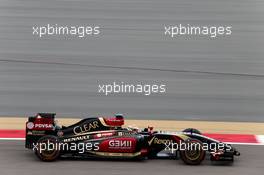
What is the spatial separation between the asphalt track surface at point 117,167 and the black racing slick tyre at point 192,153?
0.10 metres

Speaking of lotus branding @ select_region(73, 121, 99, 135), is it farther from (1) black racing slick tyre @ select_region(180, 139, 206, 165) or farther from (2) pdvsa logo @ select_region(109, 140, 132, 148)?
(1) black racing slick tyre @ select_region(180, 139, 206, 165)

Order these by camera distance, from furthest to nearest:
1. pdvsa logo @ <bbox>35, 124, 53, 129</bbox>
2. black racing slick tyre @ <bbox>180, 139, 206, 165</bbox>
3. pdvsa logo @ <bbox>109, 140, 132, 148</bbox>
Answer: pdvsa logo @ <bbox>35, 124, 53, 129</bbox>, pdvsa logo @ <bbox>109, 140, 132, 148</bbox>, black racing slick tyre @ <bbox>180, 139, 206, 165</bbox>

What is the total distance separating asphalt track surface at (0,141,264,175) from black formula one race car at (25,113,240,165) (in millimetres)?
128

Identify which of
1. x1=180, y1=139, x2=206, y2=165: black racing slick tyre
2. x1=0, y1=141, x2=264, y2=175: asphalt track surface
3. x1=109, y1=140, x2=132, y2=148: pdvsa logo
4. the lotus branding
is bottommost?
x1=0, y1=141, x2=264, y2=175: asphalt track surface

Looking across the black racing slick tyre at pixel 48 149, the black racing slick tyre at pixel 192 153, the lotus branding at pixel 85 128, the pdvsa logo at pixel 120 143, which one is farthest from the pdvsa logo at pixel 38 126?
the black racing slick tyre at pixel 192 153

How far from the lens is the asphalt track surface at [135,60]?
12023mm

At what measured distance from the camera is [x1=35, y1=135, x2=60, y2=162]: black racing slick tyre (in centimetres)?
798

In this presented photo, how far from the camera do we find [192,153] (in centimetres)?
782

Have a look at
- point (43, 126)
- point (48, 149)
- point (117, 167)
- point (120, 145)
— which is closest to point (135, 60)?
point (43, 126)

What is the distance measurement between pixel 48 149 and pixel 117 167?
1156mm

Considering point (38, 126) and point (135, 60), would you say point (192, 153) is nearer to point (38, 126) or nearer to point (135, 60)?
point (38, 126)

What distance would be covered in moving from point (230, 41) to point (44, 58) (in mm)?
4496

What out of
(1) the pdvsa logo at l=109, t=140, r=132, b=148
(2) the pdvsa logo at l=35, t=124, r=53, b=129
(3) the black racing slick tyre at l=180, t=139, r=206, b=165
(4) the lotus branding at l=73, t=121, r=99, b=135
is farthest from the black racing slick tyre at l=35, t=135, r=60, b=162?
(3) the black racing slick tyre at l=180, t=139, r=206, b=165

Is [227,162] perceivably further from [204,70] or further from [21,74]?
[21,74]
